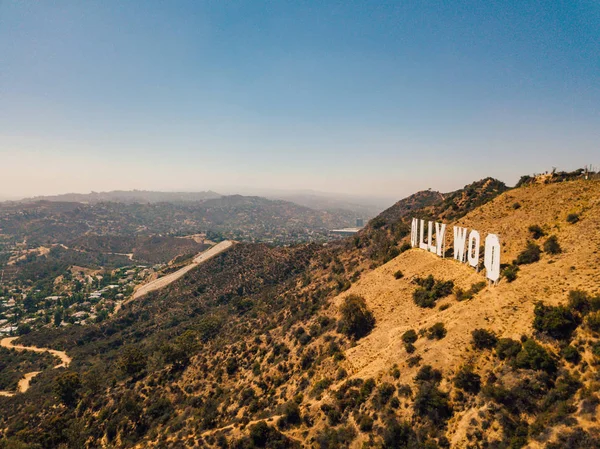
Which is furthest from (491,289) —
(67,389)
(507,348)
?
(67,389)

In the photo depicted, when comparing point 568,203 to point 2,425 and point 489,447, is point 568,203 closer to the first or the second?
point 489,447

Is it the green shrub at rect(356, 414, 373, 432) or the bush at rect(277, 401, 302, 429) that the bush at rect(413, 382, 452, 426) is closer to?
the green shrub at rect(356, 414, 373, 432)

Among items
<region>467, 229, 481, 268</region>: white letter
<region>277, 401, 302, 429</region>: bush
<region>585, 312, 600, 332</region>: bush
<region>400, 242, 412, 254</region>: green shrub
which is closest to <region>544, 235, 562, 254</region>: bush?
<region>467, 229, 481, 268</region>: white letter

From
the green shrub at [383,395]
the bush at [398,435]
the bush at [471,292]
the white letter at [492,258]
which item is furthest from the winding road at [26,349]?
the white letter at [492,258]

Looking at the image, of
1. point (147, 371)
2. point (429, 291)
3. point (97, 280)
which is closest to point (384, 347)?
point (429, 291)

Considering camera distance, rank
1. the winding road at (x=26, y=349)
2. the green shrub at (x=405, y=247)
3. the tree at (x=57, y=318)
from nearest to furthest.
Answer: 1. the green shrub at (x=405, y=247)
2. the winding road at (x=26, y=349)
3. the tree at (x=57, y=318)

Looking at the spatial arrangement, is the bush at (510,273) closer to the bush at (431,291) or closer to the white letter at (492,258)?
the white letter at (492,258)
